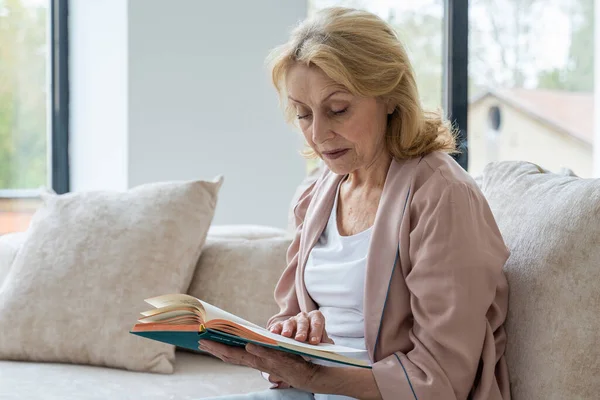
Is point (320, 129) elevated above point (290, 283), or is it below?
above

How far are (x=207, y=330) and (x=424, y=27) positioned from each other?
2.98 meters

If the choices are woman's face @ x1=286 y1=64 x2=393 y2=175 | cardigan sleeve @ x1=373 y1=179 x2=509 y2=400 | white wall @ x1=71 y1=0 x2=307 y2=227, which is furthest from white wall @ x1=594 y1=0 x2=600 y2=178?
cardigan sleeve @ x1=373 y1=179 x2=509 y2=400

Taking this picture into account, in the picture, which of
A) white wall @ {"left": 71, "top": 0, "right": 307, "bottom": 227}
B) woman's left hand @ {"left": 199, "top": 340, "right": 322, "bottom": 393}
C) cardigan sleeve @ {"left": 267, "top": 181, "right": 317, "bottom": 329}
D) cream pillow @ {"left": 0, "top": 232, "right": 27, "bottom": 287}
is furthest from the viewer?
white wall @ {"left": 71, "top": 0, "right": 307, "bottom": 227}

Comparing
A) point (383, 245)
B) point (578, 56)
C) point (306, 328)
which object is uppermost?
point (578, 56)

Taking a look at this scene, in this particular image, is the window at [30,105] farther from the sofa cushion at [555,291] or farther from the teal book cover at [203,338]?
the sofa cushion at [555,291]

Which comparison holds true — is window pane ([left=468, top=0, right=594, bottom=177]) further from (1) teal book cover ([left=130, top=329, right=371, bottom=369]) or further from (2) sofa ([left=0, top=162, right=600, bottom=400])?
(1) teal book cover ([left=130, top=329, right=371, bottom=369])

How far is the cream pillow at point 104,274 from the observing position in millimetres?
2242

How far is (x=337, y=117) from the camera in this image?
63.8 inches

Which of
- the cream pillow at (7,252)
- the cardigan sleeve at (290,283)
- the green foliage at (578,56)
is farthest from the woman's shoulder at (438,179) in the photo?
the green foliage at (578,56)

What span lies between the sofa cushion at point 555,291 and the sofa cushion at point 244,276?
35.9 inches

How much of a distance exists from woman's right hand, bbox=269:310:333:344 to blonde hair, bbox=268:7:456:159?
1.19ft

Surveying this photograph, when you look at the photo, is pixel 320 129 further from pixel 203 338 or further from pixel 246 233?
pixel 246 233

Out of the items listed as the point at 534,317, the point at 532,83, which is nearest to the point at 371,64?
the point at 534,317

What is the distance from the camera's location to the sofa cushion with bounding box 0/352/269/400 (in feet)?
6.53
